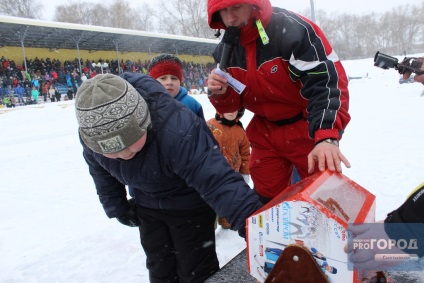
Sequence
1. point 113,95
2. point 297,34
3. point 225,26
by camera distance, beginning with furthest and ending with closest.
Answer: point 225,26
point 297,34
point 113,95

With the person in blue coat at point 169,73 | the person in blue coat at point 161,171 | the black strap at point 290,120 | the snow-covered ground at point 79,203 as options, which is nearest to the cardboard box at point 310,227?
the person in blue coat at point 161,171

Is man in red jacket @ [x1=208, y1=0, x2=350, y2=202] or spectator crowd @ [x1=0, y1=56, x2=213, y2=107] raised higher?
man in red jacket @ [x1=208, y1=0, x2=350, y2=202]

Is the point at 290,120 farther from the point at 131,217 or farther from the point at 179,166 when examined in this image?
the point at 131,217

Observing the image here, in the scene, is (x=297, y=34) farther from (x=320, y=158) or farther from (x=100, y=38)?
(x=100, y=38)

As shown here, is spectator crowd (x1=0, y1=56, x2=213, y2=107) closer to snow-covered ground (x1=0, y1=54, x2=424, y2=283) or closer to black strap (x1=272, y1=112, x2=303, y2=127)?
snow-covered ground (x1=0, y1=54, x2=424, y2=283)

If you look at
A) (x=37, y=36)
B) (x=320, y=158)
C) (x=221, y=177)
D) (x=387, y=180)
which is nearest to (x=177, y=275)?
(x=221, y=177)

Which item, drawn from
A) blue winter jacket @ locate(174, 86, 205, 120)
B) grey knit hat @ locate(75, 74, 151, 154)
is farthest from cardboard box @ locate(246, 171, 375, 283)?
blue winter jacket @ locate(174, 86, 205, 120)

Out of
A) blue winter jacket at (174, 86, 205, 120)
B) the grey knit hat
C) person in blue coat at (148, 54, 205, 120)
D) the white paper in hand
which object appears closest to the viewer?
the grey knit hat

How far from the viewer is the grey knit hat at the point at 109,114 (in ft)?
4.71

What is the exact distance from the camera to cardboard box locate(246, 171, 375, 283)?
110cm

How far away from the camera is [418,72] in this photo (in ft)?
6.79

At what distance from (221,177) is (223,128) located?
1852 mm

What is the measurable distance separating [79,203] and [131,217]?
2.21 metres

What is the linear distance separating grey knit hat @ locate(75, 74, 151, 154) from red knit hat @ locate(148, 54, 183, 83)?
1569mm
